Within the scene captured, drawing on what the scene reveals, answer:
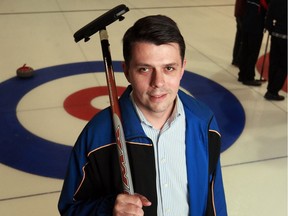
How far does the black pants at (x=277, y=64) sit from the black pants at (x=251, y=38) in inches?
12.7

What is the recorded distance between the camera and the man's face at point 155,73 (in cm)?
139

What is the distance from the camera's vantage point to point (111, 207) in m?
1.47

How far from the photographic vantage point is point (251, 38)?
4.68m

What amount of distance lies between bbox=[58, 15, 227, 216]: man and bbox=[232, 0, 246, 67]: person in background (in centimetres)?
357

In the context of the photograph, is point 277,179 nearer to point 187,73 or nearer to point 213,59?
point 187,73

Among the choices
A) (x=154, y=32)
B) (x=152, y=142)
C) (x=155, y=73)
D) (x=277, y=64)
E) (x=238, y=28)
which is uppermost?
(x=154, y=32)

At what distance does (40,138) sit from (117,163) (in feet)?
7.52

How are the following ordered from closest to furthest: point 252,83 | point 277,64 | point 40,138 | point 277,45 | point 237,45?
point 40,138 < point 277,45 < point 277,64 < point 252,83 < point 237,45

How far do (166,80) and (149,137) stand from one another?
240 mm

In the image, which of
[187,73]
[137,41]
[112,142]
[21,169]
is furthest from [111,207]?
[187,73]

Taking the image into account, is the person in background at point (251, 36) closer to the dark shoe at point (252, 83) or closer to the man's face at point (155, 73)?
the dark shoe at point (252, 83)

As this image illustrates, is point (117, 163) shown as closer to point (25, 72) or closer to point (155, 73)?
point (155, 73)

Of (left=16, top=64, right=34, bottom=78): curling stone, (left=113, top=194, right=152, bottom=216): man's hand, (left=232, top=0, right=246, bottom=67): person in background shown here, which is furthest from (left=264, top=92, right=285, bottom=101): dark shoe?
(left=113, top=194, right=152, bottom=216): man's hand

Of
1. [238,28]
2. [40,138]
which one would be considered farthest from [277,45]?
[40,138]
